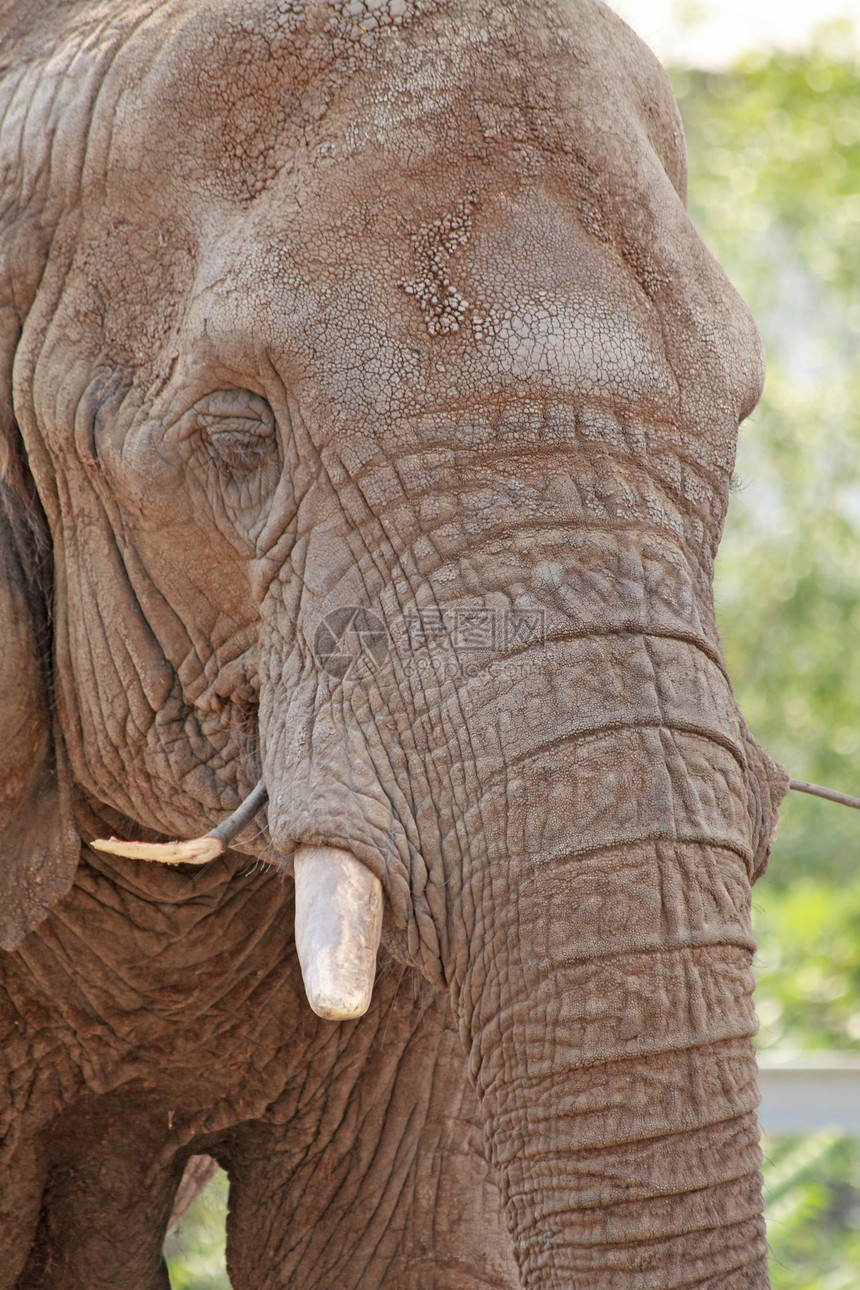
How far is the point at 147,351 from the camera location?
6.84 ft

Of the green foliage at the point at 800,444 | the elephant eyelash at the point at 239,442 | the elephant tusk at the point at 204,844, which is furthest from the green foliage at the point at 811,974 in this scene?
the elephant eyelash at the point at 239,442

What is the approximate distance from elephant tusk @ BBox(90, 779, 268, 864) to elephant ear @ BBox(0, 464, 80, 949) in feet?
0.90

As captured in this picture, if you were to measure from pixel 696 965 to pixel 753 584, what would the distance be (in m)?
8.11

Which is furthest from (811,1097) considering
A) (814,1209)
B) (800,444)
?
(800,444)

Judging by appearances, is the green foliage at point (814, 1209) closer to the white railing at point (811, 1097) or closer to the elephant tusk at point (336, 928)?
the white railing at point (811, 1097)

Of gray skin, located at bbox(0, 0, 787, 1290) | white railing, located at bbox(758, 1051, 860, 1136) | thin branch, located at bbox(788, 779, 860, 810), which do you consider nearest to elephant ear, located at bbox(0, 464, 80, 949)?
gray skin, located at bbox(0, 0, 787, 1290)

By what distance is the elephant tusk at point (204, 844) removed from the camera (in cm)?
191

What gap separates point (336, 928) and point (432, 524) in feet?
1.54

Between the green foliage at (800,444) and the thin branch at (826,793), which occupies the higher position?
the green foliage at (800,444)

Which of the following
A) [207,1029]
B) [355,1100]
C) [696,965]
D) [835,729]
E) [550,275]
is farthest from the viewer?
[835,729]

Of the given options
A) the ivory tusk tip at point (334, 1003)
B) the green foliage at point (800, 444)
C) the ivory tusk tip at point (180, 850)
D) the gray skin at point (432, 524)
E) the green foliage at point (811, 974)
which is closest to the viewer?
the ivory tusk tip at point (334, 1003)

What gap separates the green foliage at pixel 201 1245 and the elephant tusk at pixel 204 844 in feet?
8.04

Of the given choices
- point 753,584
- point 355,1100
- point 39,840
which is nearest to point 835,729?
point 753,584

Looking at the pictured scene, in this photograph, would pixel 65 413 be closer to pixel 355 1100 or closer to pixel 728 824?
pixel 728 824
